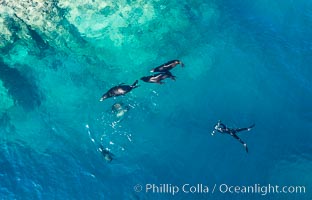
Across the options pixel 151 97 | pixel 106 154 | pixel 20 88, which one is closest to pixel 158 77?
pixel 151 97

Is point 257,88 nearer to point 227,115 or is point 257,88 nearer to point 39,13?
point 227,115

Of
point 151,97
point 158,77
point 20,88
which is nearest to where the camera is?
point 158,77

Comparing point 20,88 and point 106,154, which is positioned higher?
point 20,88

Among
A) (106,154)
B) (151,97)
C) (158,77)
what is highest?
(151,97)

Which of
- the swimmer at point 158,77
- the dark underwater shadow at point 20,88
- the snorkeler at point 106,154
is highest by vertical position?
the dark underwater shadow at point 20,88

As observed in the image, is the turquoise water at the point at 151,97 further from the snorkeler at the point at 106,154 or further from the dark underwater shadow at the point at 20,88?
the snorkeler at the point at 106,154

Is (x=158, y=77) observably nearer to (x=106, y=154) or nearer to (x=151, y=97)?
(x=151, y=97)

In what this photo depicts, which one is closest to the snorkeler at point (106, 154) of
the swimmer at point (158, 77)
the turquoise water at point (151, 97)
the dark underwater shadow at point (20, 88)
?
the turquoise water at point (151, 97)
